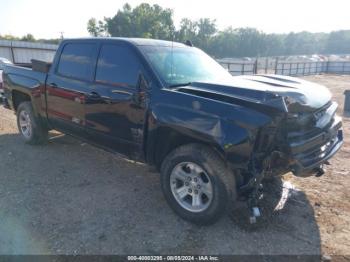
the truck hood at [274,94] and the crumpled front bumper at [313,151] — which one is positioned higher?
the truck hood at [274,94]

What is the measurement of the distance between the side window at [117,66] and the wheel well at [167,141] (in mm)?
717

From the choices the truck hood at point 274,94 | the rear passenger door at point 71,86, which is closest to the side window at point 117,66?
the rear passenger door at point 71,86

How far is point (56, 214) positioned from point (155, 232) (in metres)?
1.19

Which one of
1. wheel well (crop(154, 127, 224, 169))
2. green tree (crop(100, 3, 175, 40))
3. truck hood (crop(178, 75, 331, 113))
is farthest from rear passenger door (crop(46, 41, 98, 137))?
green tree (crop(100, 3, 175, 40))

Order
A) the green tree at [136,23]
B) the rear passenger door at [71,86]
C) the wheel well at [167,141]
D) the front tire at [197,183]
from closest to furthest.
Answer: the front tire at [197,183] → the wheel well at [167,141] → the rear passenger door at [71,86] → the green tree at [136,23]

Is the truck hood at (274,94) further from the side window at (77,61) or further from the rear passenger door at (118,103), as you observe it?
the side window at (77,61)

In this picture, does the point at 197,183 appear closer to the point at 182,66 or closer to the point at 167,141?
the point at 167,141

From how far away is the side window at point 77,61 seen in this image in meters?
4.36

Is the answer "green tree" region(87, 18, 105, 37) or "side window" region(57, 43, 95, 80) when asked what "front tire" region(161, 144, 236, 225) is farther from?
"green tree" region(87, 18, 105, 37)

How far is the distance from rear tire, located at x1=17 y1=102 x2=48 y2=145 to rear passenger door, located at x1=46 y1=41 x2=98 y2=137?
62 cm

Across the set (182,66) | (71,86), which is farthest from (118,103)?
(71,86)

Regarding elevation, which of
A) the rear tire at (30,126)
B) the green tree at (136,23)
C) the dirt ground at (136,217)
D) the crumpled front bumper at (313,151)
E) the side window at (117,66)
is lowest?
the dirt ground at (136,217)

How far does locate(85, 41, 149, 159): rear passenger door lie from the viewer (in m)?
3.72


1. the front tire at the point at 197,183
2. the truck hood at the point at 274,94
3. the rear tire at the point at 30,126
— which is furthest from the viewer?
the rear tire at the point at 30,126
